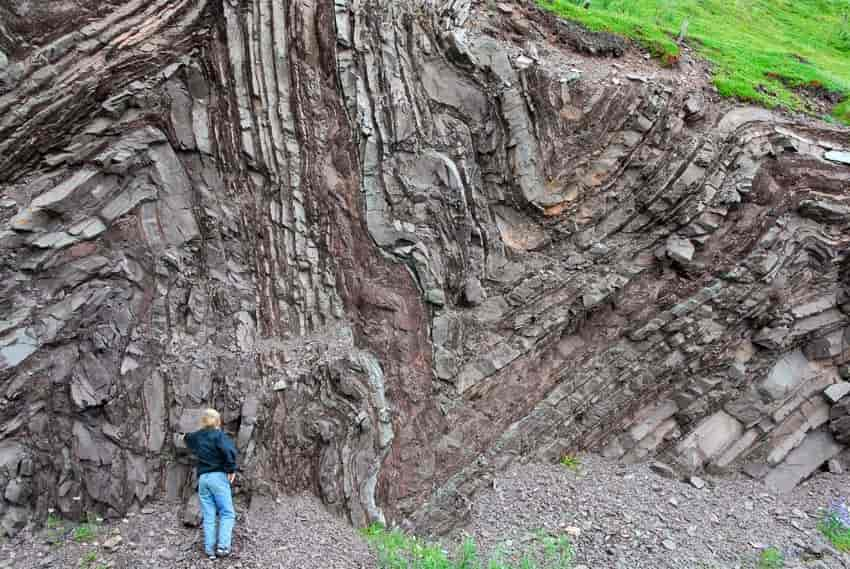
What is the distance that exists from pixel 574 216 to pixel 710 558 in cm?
550

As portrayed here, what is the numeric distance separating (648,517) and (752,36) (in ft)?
45.9

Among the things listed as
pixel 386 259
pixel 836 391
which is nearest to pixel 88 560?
pixel 386 259

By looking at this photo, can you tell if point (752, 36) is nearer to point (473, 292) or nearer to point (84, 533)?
point (473, 292)

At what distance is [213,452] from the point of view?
660cm

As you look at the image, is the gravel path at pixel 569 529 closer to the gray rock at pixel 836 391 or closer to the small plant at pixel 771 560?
the small plant at pixel 771 560

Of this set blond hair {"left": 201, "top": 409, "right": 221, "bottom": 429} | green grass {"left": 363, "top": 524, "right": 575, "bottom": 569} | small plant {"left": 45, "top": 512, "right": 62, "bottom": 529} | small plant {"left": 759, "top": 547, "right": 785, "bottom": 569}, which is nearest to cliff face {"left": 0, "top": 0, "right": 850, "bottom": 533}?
small plant {"left": 45, "top": 512, "right": 62, "bottom": 529}

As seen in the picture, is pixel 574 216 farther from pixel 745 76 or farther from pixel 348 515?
pixel 348 515

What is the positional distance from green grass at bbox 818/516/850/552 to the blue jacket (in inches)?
359

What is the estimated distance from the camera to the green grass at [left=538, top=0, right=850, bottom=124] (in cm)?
1123

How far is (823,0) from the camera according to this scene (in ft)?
71.9

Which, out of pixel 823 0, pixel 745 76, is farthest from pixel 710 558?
pixel 823 0

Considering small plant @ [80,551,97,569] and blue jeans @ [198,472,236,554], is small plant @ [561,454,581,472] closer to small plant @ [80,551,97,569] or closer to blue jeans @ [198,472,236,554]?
blue jeans @ [198,472,236,554]

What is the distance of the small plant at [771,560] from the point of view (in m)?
8.12

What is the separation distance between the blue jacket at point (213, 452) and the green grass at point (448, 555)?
7.11 ft
